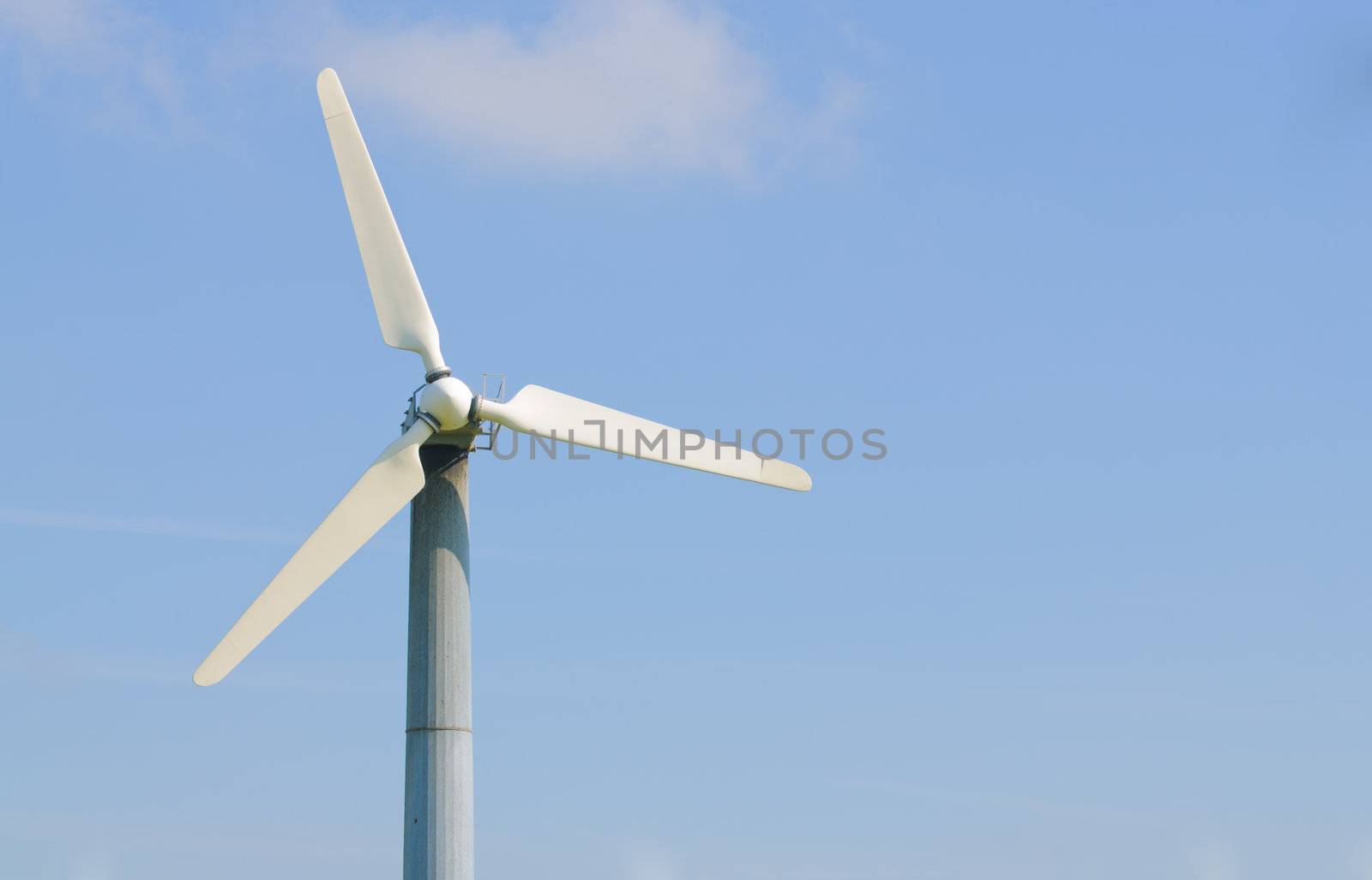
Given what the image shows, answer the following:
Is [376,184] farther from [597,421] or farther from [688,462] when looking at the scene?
[688,462]

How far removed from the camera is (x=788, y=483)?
2983cm

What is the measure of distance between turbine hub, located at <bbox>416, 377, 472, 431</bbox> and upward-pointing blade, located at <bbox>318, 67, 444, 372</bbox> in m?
1.80

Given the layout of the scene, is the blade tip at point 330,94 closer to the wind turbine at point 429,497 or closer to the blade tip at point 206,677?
the wind turbine at point 429,497

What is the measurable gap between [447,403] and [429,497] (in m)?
1.88

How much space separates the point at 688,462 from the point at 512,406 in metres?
3.63

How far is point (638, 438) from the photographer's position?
1150 inches

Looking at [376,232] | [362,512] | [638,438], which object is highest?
[376,232]

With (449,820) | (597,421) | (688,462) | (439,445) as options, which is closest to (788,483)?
(688,462)

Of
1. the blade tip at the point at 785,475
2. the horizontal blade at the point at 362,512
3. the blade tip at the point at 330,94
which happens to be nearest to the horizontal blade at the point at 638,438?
the blade tip at the point at 785,475

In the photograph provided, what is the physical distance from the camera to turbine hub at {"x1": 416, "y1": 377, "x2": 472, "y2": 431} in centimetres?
2731

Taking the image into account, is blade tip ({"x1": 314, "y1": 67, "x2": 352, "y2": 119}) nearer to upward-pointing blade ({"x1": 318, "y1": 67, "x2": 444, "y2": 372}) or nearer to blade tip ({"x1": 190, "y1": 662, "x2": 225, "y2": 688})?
upward-pointing blade ({"x1": 318, "y1": 67, "x2": 444, "y2": 372})

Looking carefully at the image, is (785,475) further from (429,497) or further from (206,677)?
(206,677)

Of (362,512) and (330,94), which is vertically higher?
(330,94)

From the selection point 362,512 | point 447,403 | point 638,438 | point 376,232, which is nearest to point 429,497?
point 362,512
